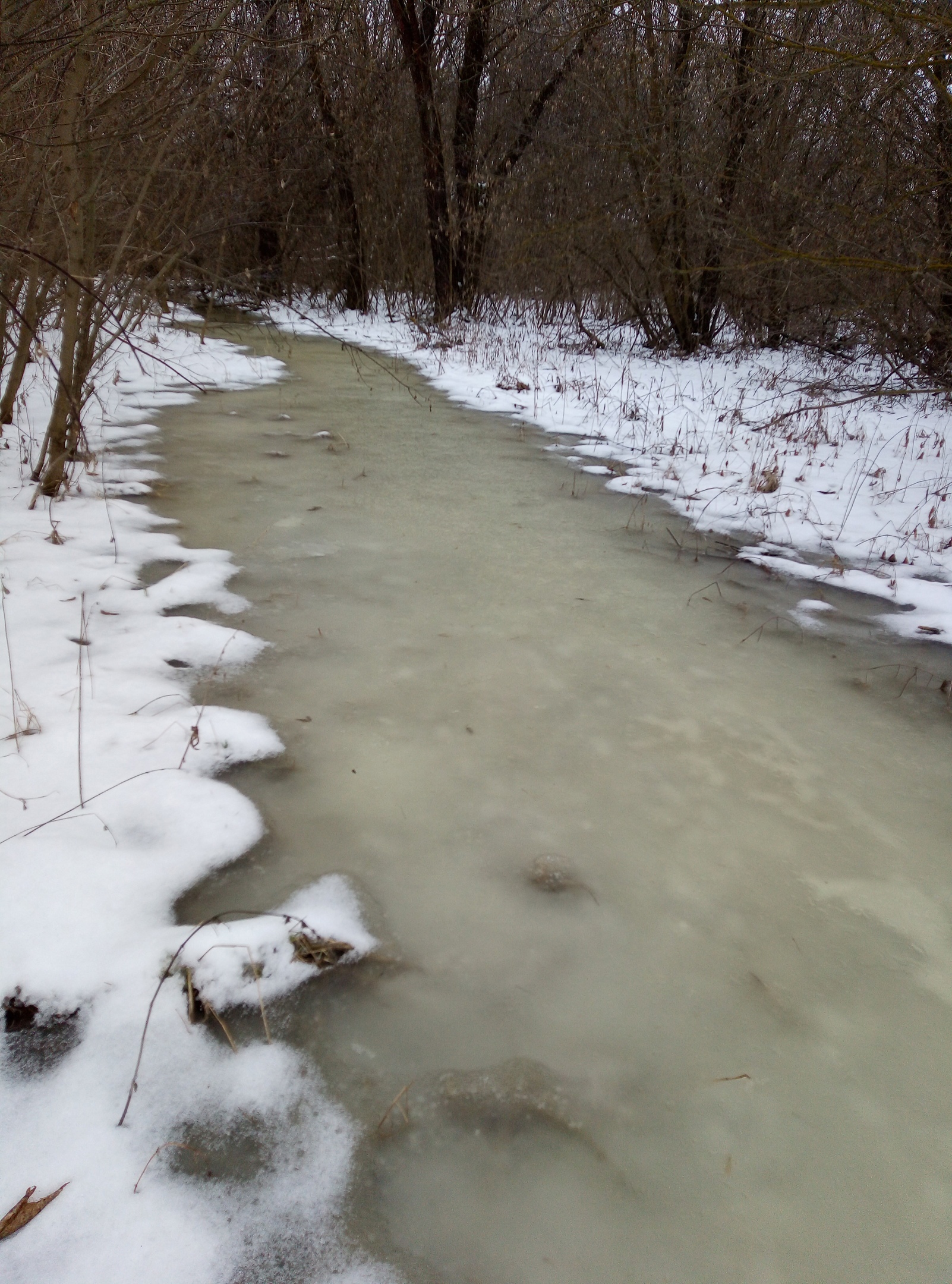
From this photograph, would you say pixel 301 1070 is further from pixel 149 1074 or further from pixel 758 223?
pixel 758 223

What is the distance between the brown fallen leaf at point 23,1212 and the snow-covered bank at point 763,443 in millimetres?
2843

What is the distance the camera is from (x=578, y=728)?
235cm

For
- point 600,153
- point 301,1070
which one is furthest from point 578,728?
point 600,153

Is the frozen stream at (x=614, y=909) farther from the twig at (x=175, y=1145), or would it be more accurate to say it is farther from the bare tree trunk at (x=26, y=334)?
the bare tree trunk at (x=26, y=334)

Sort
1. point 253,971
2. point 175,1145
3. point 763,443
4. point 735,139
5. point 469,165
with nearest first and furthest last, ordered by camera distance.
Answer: point 175,1145 → point 253,971 → point 763,443 → point 735,139 → point 469,165

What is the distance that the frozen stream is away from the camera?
1209mm

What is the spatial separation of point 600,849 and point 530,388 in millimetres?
6377

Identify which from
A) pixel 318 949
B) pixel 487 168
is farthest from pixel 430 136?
pixel 318 949

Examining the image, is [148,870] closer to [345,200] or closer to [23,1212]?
[23,1212]

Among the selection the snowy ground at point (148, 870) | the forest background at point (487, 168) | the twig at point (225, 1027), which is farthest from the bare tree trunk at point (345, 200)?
the twig at point (225, 1027)

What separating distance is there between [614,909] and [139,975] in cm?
91

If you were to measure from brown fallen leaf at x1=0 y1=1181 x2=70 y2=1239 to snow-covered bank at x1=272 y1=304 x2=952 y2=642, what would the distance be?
2.84 m

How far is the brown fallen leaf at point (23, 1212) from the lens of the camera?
108 centimetres

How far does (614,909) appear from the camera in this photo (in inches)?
67.9
